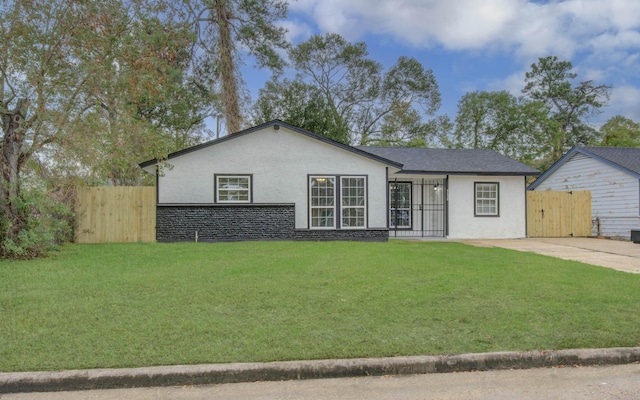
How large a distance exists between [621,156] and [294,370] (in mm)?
20678

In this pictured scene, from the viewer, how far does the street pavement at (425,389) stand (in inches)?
131

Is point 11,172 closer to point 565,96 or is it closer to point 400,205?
point 400,205

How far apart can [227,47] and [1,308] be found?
58.4 ft

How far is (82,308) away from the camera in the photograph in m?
5.04

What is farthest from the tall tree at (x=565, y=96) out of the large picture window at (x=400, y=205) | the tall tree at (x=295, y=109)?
the large picture window at (x=400, y=205)

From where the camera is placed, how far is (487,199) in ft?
55.1

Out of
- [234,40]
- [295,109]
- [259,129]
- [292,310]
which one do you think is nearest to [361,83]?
[295,109]

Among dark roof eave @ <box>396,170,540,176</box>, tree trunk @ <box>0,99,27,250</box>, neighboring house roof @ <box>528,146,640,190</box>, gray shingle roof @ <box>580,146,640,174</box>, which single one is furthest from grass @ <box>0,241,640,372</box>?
gray shingle roof @ <box>580,146,640,174</box>

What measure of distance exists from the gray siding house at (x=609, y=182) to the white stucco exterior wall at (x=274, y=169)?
10.7m

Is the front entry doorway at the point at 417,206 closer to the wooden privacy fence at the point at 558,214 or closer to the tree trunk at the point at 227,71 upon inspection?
the wooden privacy fence at the point at 558,214

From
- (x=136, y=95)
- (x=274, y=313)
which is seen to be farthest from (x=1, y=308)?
(x=136, y=95)

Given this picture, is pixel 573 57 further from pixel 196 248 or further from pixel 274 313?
pixel 274 313

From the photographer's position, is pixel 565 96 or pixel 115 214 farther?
pixel 565 96

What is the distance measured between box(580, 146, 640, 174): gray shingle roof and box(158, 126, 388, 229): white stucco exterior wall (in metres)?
10.9
